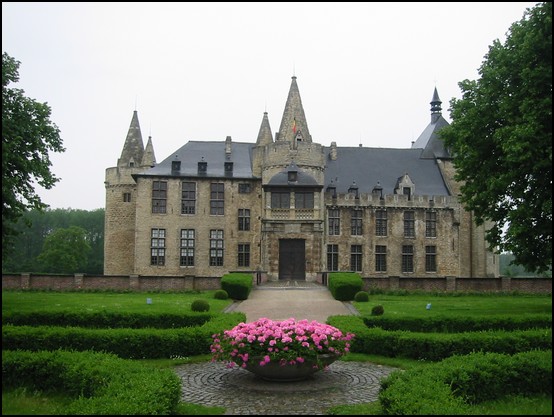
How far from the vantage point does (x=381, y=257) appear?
1678 inches

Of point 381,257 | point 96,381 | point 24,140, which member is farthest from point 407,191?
point 96,381

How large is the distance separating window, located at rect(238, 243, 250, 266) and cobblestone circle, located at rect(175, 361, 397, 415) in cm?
2878

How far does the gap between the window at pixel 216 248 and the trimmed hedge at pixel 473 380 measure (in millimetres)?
32176

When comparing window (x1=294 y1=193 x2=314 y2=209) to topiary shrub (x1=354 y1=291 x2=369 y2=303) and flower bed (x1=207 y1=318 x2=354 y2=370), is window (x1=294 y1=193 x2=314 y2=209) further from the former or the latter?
flower bed (x1=207 y1=318 x2=354 y2=370)

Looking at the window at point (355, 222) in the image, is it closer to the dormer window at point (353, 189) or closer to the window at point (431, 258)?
the dormer window at point (353, 189)

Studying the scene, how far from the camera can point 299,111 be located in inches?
1725

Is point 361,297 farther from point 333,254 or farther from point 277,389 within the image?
point 277,389

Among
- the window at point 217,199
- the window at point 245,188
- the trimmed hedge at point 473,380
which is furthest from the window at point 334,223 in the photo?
the trimmed hedge at point 473,380

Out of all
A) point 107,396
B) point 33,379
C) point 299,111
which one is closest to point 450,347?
point 107,396

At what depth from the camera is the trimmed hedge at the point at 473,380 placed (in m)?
8.95

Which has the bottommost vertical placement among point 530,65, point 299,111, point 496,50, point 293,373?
point 293,373

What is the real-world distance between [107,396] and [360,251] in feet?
115

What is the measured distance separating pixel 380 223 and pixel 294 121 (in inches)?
433

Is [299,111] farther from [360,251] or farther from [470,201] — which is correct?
[470,201]
